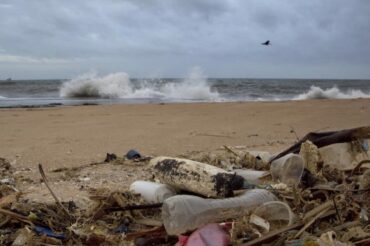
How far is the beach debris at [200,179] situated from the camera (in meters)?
2.77

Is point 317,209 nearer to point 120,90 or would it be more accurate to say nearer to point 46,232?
point 46,232

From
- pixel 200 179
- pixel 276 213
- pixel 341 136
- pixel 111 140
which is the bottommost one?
pixel 111 140

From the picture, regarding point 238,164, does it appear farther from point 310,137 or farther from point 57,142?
point 57,142

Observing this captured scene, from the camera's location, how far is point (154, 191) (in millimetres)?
2979

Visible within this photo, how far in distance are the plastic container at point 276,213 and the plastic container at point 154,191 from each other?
725mm

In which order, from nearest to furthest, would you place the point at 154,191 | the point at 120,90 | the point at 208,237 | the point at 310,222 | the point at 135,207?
the point at 208,237, the point at 310,222, the point at 135,207, the point at 154,191, the point at 120,90

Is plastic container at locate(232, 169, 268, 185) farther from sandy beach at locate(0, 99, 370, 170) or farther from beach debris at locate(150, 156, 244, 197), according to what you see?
sandy beach at locate(0, 99, 370, 170)

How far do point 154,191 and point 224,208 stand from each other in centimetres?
62

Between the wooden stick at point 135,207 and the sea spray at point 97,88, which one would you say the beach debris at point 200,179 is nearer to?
the wooden stick at point 135,207

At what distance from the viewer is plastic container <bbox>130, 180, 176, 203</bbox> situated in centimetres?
294

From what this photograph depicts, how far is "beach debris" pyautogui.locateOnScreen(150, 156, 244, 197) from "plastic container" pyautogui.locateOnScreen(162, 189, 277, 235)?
0.42 ft

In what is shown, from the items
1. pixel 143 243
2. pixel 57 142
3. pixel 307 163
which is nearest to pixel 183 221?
pixel 143 243

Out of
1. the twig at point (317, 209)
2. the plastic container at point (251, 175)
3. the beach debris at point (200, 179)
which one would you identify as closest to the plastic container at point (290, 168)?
the plastic container at point (251, 175)

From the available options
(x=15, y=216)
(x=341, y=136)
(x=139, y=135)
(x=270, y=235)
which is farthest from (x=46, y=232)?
(x=139, y=135)
